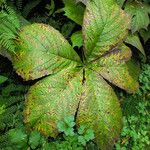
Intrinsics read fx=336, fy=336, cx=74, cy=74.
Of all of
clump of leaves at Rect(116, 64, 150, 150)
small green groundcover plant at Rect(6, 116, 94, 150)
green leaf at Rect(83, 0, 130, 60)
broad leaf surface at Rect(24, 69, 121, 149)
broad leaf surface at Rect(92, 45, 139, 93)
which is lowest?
clump of leaves at Rect(116, 64, 150, 150)

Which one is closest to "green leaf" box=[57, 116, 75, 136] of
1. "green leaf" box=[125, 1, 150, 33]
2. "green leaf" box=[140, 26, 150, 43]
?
"green leaf" box=[125, 1, 150, 33]

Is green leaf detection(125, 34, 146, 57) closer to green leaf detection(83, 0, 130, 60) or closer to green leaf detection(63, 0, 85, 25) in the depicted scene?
green leaf detection(83, 0, 130, 60)

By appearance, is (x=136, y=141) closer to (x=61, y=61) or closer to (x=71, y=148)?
(x=71, y=148)

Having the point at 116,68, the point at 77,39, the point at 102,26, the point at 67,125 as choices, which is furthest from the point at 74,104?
the point at 102,26

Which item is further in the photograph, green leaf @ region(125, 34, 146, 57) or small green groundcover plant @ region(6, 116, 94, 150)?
green leaf @ region(125, 34, 146, 57)

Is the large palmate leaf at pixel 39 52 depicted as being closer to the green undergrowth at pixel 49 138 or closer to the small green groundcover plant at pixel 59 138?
the green undergrowth at pixel 49 138
